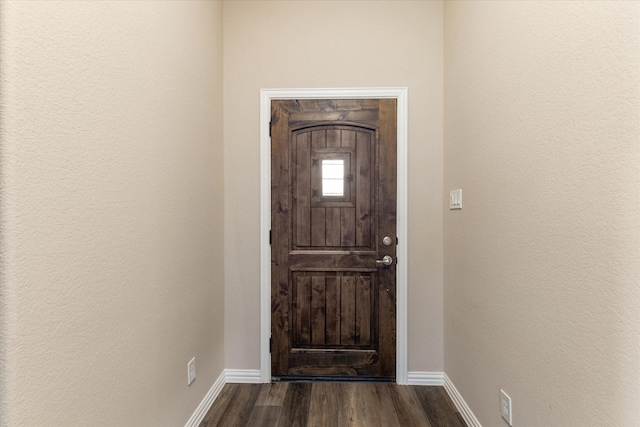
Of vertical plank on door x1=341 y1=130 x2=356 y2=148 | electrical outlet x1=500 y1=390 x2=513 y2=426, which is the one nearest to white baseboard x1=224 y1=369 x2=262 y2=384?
electrical outlet x1=500 y1=390 x2=513 y2=426

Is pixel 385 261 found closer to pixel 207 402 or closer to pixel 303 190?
pixel 303 190

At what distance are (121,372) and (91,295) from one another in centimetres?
36

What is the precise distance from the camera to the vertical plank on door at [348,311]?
8.13 ft

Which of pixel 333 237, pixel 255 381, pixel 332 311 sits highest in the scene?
pixel 333 237

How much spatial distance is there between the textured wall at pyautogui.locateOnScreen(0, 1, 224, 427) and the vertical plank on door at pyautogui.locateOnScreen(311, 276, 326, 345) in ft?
2.71

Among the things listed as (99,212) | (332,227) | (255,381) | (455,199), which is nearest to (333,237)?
(332,227)

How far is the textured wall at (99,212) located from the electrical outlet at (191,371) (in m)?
0.05

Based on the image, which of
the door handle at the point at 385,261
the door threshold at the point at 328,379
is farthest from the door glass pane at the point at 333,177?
the door threshold at the point at 328,379

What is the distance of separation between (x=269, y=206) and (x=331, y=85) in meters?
0.97

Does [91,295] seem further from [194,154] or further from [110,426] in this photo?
[194,154]

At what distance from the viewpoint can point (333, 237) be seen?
247 cm

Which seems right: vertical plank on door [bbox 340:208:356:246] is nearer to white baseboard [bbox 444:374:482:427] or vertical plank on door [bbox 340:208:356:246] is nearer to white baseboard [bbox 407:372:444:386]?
white baseboard [bbox 407:372:444:386]

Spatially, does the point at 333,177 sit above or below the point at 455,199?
above

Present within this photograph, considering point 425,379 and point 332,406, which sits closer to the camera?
point 332,406
